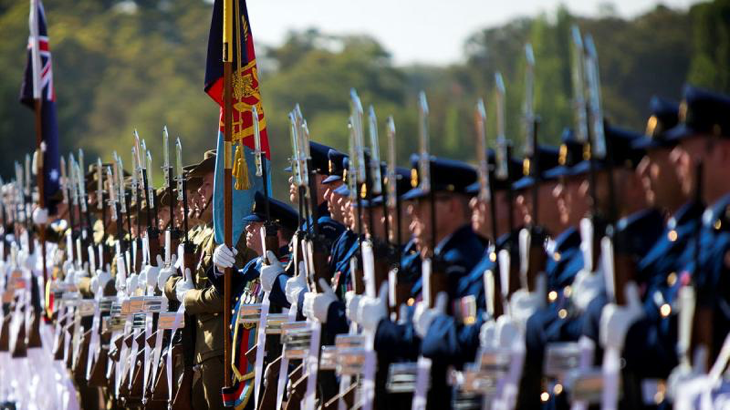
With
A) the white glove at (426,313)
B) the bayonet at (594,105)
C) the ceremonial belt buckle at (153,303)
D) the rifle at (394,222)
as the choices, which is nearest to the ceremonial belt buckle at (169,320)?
the ceremonial belt buckle at (153,303)

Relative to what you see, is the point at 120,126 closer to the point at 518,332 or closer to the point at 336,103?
the point at 336,103

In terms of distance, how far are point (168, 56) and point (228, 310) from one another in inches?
2033

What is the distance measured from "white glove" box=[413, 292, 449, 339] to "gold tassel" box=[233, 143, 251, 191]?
9.05ft

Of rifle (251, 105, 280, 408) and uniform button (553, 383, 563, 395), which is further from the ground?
rifle (251, 105, 280, 408)

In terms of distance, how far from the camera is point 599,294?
16.9 feet

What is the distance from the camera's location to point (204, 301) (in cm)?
895

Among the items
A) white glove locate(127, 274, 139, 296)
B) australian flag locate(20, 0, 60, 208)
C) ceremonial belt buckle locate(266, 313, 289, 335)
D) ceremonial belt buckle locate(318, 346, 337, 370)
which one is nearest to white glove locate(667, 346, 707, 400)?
ceremonial belt buckle locate(318, 346, 337, 370)

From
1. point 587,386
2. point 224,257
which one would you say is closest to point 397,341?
point 587,386

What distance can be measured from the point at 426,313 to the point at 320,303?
3.90 ft

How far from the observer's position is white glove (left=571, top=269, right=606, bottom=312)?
5.16 meters

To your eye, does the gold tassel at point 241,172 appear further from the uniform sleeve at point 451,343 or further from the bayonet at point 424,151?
the uniform sleeve at point 451,343

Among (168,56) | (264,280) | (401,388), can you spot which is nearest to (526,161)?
(401,388)

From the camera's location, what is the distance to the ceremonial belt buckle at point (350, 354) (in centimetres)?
657

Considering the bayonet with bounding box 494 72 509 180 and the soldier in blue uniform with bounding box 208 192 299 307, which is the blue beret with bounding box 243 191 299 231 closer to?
the soldier in blue uniform with bounding box 208 192 299 307
